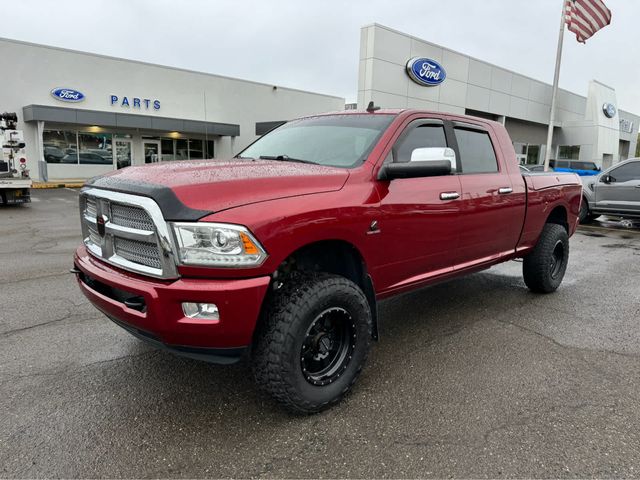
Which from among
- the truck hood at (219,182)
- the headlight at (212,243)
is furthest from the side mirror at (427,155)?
the headlight at (212,243)

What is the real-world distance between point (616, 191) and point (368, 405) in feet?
36.4

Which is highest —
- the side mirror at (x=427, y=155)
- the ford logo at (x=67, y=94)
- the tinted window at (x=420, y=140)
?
the ford logo at (x=67, y=94)

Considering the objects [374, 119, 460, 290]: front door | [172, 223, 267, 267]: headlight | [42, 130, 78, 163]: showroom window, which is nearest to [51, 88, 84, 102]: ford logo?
[42, 130, 78, 163]: showroom window

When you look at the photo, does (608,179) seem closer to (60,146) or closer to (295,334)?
(295,334)

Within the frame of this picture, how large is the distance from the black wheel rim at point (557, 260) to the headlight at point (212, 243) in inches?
173

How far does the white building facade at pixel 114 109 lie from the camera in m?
20.5

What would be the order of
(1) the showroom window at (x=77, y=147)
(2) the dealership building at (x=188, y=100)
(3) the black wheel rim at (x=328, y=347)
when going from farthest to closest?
(1) the showroom window at (x=77, y=147)
(2) the dealership building at (x=188, y=100)
(3) the black wheel rim at (x=328, y=347)

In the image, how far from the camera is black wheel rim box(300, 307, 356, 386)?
286 centimetres

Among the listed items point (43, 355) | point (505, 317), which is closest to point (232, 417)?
point (43, 355)

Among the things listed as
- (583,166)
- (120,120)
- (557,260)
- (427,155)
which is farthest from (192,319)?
(583,166)

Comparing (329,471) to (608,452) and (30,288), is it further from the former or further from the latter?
(30,288)

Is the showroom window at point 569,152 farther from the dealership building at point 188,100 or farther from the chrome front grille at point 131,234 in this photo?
the chrome front grille at point 131,234

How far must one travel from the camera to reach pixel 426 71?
20812 millimetres

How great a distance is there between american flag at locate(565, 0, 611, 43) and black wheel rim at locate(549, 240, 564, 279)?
1823 centimetres
